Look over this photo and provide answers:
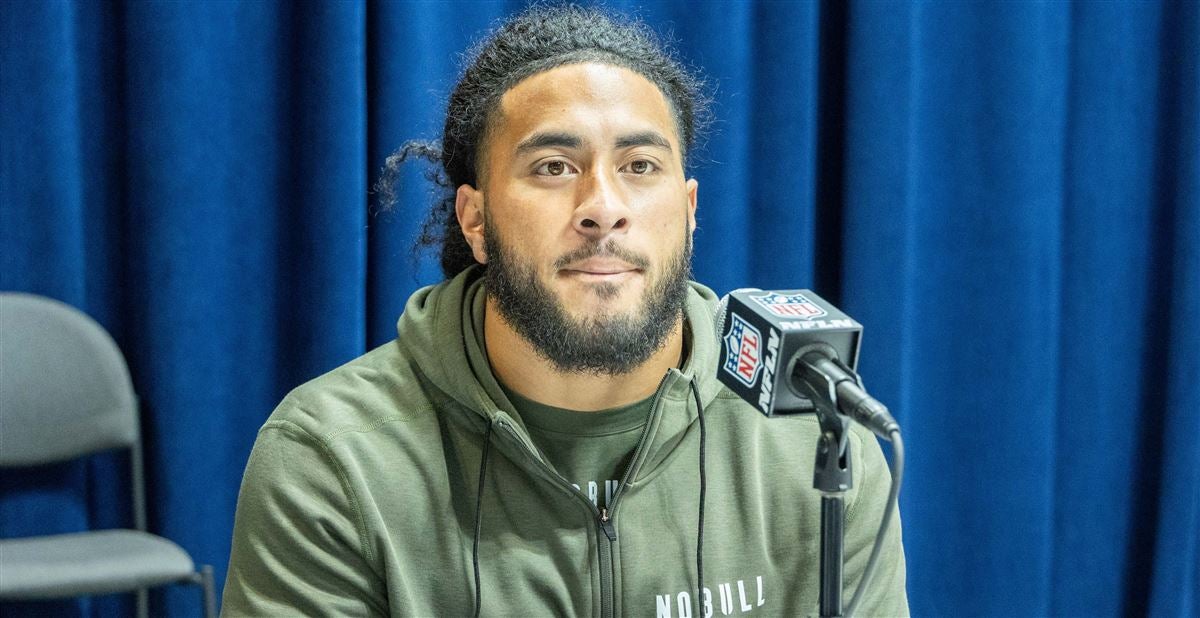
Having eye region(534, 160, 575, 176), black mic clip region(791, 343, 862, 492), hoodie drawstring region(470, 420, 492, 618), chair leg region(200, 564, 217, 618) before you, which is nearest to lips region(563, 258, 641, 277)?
eye region(534, 160, 575, 176)

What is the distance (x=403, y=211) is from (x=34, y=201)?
0.76 metres

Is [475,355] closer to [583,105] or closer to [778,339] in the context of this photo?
[583,105]

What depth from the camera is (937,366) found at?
9.64 ft

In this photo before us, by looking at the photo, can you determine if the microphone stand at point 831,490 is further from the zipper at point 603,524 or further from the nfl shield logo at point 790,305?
the zipper at point 603,524

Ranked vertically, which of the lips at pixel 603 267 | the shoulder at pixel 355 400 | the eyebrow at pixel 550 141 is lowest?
the shoulder at pixel 355 400

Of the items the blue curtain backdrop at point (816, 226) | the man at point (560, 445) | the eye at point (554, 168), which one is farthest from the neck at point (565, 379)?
the blue curtain backdrop at point (816, 226)

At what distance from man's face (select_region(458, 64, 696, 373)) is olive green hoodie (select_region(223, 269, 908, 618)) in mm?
104

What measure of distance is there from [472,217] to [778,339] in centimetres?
91

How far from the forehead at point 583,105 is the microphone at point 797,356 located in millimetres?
621

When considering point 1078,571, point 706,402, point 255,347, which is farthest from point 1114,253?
point 255,347

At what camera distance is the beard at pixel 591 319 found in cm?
172

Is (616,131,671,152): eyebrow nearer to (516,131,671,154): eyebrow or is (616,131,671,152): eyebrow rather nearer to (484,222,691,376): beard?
(516,131,671,154): eyebrow

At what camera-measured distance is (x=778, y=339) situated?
1.15 metres

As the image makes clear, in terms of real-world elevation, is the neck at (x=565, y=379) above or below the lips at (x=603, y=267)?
below
